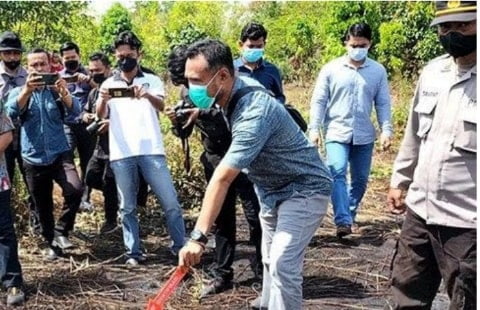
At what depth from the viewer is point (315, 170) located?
3473 mm

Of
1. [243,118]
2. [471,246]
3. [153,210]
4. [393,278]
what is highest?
[243,118]

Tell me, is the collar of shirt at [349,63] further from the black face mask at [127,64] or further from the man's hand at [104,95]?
the man's hand at [104,95]

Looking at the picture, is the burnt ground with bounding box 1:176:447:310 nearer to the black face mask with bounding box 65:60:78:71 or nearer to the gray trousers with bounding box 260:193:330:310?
the gray trousers with bounding box 260:193:330:310

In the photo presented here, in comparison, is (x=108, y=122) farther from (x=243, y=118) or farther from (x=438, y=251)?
(x=438, y=251)

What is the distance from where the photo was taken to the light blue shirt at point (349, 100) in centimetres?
582

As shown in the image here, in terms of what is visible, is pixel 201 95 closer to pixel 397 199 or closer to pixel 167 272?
pixel 397 199

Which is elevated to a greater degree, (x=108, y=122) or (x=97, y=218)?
(x=108, y=122)

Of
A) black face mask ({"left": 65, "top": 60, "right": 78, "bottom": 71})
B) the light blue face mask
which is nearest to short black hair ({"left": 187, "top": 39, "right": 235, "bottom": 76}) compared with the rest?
the light blue face mask

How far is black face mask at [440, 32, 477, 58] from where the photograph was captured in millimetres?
2824

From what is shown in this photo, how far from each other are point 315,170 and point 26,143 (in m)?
2.78

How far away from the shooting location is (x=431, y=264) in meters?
3.16

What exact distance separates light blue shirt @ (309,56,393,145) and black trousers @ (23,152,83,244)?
6.37ft

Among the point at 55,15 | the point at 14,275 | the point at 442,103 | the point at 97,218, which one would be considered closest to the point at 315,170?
the point at 442,103

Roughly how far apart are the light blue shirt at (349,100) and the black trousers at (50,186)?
194 centimetres
